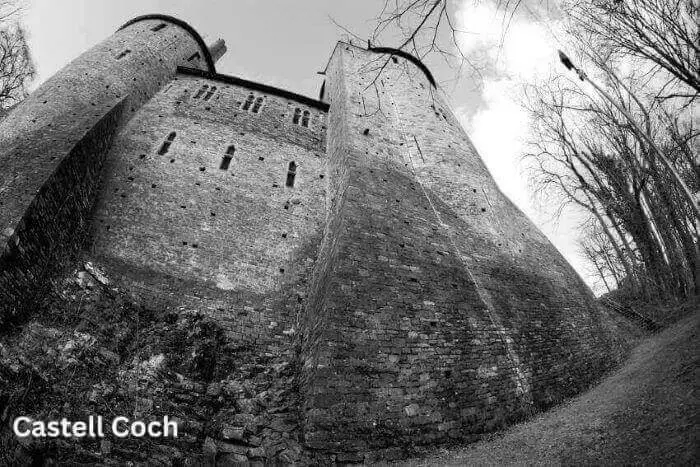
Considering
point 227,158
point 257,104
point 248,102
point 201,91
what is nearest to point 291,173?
point 227,158

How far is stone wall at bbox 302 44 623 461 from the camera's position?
193 inches

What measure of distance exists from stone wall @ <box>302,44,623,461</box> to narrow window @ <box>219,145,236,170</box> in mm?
3212

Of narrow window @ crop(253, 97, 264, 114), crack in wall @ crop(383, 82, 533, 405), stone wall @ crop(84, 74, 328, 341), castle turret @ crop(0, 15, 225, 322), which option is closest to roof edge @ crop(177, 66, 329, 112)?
narrow window @ crop(253, 97, 264, 114)

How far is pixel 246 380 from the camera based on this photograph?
19.9ft

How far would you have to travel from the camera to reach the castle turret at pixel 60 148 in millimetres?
5527

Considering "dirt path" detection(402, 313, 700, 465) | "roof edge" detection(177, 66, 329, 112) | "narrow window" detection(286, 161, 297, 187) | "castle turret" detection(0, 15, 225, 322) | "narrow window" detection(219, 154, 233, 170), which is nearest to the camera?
"dirt path" detection(402, 313, 700, 465)

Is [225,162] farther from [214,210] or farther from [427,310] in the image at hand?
[427,310]

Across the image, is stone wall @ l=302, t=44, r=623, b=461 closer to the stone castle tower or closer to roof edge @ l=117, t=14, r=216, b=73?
the stone castle tower

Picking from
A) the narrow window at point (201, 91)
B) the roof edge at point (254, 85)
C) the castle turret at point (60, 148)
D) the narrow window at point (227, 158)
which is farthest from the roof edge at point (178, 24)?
the narrow window at point (227, 158)

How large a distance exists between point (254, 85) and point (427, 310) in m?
11.9

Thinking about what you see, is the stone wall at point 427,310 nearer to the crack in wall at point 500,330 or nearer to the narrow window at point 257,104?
Result: the crack in wall at point 500,330

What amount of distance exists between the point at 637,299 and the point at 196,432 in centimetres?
1631

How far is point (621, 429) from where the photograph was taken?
398 centimetres

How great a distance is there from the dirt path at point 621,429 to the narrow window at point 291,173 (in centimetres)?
809
